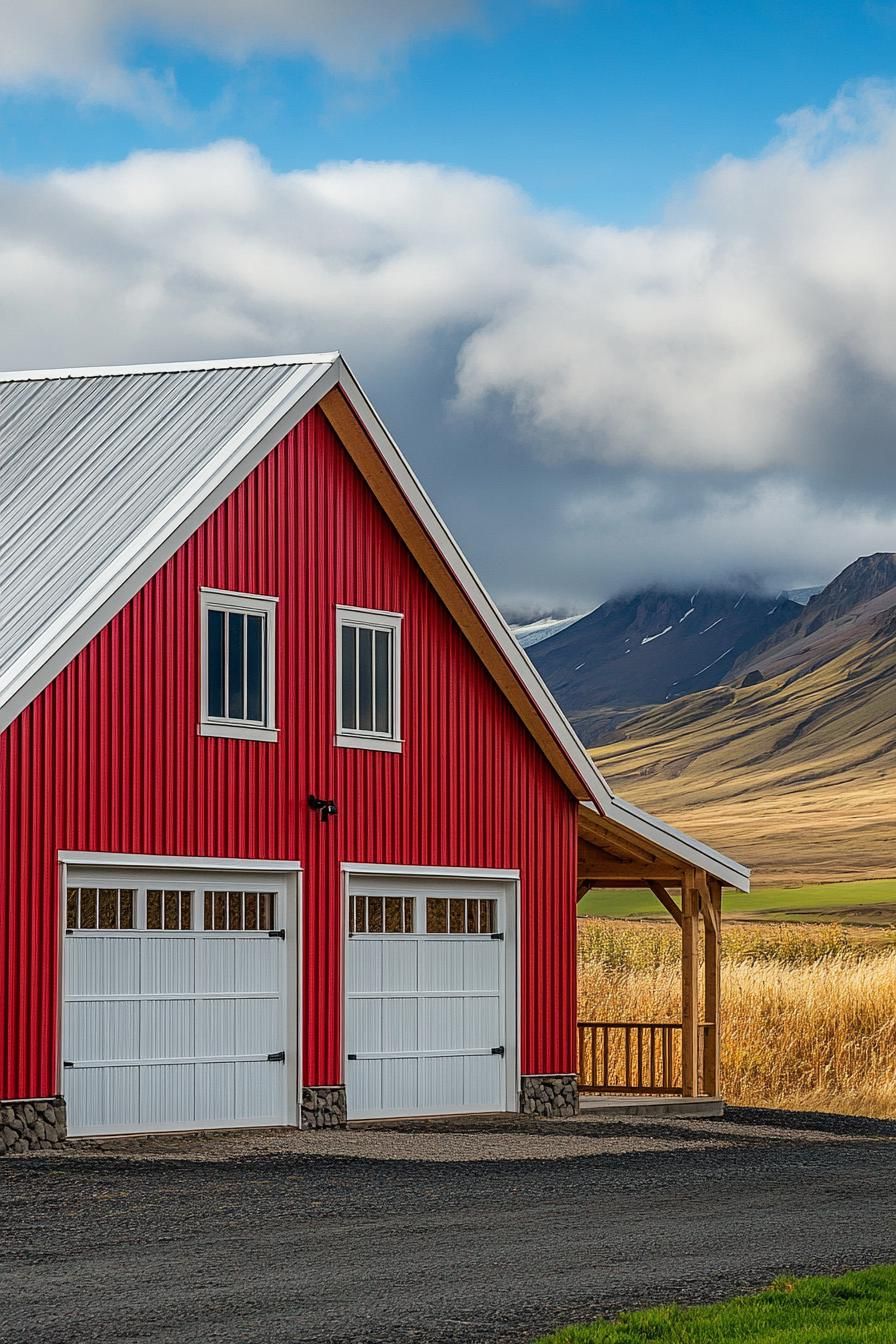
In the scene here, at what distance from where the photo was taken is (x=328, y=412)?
20.8m

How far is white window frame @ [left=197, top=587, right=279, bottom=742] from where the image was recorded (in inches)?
768

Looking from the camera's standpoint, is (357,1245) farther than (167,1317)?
Yes

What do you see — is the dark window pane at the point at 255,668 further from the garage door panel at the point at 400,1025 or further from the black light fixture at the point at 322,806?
the garage door panel at the point at 400,1025

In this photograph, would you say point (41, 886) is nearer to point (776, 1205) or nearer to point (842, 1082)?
point (776, 1205)

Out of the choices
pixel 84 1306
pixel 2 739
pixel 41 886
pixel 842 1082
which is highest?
pixel 2 739

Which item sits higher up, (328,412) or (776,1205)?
(328,412)

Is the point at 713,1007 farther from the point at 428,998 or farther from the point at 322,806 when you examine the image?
the point at 322,806

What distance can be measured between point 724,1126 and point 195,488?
8658 mm

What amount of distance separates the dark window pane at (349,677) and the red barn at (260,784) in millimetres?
29

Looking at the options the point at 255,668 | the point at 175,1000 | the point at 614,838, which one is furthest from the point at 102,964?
the point at 614,838

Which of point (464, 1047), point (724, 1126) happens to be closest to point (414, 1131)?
point (464, 1047)

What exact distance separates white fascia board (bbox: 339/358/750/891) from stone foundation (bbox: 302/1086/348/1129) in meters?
4.30


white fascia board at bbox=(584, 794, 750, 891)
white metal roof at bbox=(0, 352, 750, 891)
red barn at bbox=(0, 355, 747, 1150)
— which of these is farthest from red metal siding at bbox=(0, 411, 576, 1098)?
white fascia board at bbox=(584, 794, 750, 891)

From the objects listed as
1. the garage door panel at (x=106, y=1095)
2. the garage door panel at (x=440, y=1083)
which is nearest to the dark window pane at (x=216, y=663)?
the garage door panel at (x=106, y=1095)
